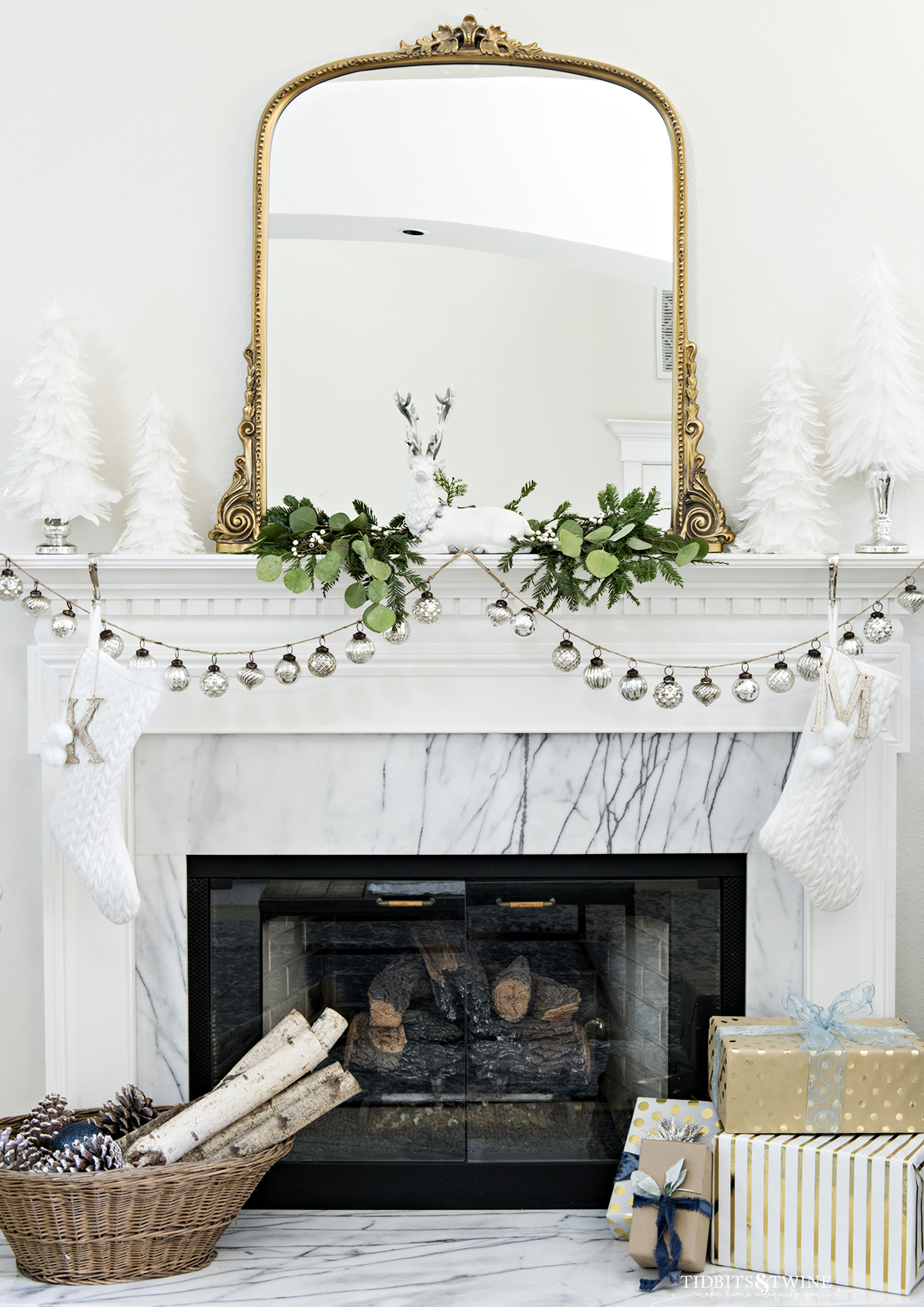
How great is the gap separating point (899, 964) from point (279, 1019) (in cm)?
121

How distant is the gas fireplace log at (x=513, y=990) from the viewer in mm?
1950

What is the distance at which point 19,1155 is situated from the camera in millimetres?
1612

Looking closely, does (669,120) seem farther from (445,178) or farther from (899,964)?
(899,964)

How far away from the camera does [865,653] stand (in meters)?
1.83

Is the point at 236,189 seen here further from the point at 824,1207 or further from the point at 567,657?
the point at 824,1207

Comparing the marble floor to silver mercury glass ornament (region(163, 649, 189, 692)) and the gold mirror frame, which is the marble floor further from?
the gold mirror frame

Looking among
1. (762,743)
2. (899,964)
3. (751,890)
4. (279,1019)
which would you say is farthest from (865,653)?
(279,1019)

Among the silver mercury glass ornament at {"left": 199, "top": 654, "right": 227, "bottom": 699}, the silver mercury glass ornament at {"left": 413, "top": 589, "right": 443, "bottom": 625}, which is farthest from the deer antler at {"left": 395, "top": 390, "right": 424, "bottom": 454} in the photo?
the silver mercury glass ornament at {"left": 199, "top": 654, "right": 227, "bottom": 699}

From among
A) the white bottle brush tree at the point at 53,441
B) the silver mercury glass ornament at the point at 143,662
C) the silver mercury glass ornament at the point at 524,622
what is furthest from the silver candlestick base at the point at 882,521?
the white bottle brush tree at the point at 53,441

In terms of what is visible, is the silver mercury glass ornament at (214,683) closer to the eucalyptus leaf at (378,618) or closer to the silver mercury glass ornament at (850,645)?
the eucalyptus leaf at (378,618)

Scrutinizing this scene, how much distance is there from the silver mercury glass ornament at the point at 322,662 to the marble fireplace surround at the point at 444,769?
0.45ft

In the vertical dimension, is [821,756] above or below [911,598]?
below

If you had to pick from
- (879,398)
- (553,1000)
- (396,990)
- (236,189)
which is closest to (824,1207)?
(553,1000)

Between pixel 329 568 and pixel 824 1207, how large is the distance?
1303mm
